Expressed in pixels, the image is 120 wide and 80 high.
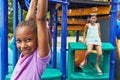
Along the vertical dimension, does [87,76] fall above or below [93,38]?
below

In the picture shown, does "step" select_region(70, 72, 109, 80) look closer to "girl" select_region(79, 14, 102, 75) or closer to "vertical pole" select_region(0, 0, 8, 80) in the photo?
"girl" select_region(79, 14, 102, 75)

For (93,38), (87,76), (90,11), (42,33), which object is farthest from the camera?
(90,11)

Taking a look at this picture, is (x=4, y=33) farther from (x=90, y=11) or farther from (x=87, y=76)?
(x=90, y=11)

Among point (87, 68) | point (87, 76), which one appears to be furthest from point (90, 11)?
point (87, 76)

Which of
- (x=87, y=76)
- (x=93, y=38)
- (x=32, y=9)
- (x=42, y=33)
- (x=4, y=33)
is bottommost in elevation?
(x=87, y=76)

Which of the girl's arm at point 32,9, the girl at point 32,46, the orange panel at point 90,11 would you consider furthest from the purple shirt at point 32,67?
the orange panel at point 90,11

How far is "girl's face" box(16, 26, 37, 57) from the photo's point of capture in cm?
171

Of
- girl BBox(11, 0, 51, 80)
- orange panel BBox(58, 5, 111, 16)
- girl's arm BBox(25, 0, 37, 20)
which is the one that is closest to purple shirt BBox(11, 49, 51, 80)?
girl BBox(11, 0, 51, 80)

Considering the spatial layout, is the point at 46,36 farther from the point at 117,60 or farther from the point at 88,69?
the point at 117,60

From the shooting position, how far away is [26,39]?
171cm

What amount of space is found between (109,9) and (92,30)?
481 mm

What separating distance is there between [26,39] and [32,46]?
0.06 metres

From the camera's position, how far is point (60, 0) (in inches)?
167

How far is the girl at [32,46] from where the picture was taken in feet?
5.53
